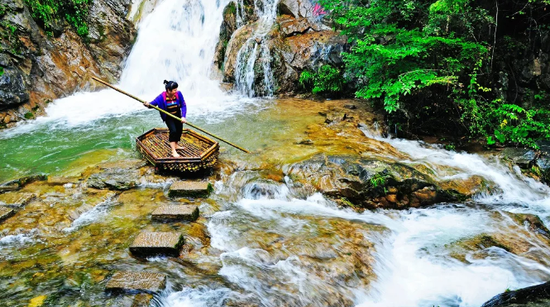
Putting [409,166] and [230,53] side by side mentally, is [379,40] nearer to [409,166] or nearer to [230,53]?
[409,166]

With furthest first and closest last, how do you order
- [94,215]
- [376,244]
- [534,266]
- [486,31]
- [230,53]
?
[230,53]
[486,31]
[94,215]
[376,244]
[534,266]

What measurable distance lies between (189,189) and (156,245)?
5.59 feet

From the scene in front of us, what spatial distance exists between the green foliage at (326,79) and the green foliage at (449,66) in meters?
2.81

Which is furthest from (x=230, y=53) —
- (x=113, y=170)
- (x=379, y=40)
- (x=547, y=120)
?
(x=547, y=120)

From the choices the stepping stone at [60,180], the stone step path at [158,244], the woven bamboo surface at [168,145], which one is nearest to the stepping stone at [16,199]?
the stepping stone at [60,180]

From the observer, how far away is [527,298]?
8.54 feet

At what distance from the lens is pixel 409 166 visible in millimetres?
5832

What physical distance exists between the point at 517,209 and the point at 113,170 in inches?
300

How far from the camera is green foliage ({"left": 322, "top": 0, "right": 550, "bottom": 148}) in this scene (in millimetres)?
6625

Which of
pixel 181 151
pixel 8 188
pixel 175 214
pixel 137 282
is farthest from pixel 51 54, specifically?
pixel 137 282

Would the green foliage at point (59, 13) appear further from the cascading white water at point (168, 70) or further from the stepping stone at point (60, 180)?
the stepping stone at point (60, 180)

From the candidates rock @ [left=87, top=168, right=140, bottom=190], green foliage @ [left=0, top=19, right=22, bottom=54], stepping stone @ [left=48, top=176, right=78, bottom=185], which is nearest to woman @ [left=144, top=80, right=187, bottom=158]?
rock @ [left=87, top=168, right=140, bottom=190]

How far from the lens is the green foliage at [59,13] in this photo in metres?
11.4

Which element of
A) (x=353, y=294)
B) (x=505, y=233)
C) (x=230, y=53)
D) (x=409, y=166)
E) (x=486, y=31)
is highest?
(x=486, y=31)
